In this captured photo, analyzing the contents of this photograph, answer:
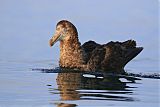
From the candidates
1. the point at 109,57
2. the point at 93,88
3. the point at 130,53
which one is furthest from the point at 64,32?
the point at 93,88

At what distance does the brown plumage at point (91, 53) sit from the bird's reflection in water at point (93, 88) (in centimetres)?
171

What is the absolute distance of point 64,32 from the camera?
19594 millimetres

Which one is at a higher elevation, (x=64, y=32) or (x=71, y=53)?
(x=64, y=32)

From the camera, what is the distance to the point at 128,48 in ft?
62.0

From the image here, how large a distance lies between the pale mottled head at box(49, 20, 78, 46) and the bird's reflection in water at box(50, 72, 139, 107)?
3122 mm

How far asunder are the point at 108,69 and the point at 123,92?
18.6 ft

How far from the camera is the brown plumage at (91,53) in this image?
18156 millimetres

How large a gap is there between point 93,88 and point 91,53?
19.8ft

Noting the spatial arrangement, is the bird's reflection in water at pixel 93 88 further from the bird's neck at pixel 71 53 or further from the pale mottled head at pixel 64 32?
the pale mottled head at pixel 64 32

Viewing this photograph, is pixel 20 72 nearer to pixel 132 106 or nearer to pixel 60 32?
pixel 60 32

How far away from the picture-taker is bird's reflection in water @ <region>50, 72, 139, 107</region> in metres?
11.6

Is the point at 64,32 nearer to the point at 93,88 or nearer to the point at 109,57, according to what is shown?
the point at 109,57

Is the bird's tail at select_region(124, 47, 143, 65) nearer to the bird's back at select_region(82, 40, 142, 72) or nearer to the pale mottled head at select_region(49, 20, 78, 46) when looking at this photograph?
the bird's back at select_region(82, 40, 142, 72)

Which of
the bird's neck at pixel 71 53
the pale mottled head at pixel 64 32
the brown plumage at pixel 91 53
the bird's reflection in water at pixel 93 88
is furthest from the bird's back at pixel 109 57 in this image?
the bird's reflection in water at pixel 93 88
